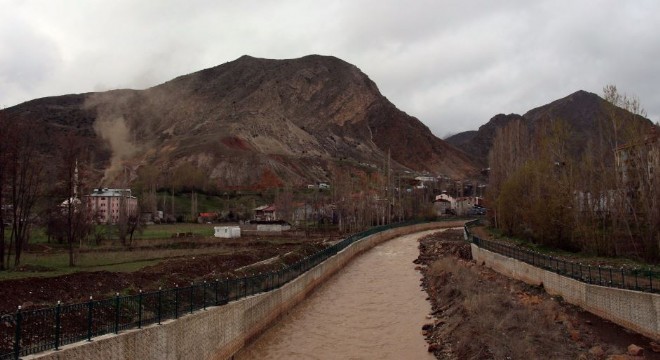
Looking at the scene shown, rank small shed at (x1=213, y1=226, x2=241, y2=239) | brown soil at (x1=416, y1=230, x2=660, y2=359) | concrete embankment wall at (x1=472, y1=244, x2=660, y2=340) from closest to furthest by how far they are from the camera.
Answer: brown soil at (x1=416, y1=230, x2=660, y2=359) < concrete embankment wall at (x1=472, y1=244, x2=660, y2=340) < small shed at (x1=213, y1=226, x2=241, y2=239)

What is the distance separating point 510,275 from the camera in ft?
127

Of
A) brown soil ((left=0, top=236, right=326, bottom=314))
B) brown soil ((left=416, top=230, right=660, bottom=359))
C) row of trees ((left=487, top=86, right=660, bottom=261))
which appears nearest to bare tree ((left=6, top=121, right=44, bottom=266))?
brown soil ((left=0, top=236, right=326, bottom=314))

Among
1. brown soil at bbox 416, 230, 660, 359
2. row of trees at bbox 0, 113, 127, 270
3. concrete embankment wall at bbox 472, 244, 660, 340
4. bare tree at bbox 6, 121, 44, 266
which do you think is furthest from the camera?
bare tree at bbox 6, 121, 44, 266

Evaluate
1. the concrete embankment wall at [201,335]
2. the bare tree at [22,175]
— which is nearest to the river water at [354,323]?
the concrete embankment wall at [201,335]

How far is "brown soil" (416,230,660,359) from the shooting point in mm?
18281

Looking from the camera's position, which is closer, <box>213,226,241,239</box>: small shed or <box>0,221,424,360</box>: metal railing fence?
<box>0,221,424,360</box>: metal railing fence

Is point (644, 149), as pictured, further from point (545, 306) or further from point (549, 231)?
point (545, 306)

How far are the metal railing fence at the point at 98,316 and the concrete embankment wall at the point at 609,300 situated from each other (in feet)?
53.1

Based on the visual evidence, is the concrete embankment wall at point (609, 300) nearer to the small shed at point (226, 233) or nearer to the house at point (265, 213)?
the small shed at point (226, 233)

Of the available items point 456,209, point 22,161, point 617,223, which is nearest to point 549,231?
point 617,223

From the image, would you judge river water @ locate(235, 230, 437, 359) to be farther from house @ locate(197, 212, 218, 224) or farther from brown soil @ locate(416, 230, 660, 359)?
house @ locate(197, 212, 218, 224)

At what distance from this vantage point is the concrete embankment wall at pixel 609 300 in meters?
21.1

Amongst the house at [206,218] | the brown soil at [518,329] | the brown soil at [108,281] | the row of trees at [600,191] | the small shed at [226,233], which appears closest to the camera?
the brown soil at [518,329]

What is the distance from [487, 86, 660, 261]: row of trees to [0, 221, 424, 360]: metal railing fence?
104ft
